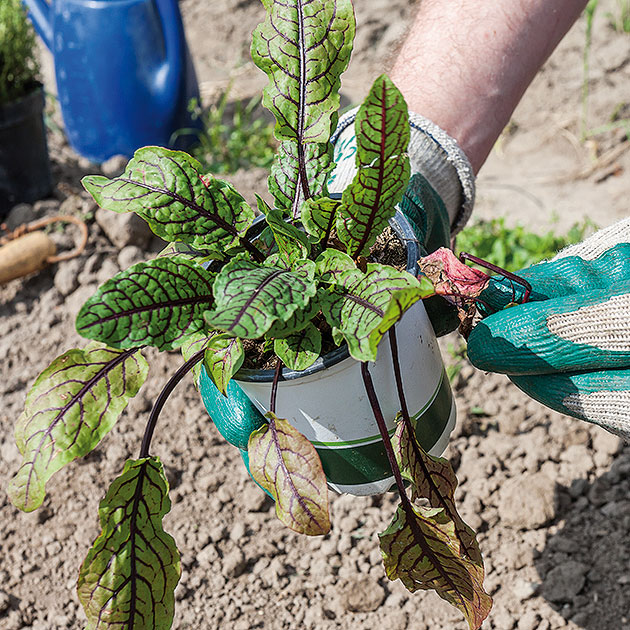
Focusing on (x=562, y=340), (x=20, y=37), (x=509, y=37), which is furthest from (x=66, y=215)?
(x=562, y=340)

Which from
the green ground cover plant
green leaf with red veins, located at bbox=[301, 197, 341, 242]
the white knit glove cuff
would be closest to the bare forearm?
the white knit glove cuff

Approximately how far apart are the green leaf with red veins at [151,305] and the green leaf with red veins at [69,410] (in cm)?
11

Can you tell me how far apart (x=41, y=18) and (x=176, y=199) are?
2330mm

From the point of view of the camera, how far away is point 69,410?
0.89 metres

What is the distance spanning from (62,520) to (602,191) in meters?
1.93

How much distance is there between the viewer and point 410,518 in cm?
95

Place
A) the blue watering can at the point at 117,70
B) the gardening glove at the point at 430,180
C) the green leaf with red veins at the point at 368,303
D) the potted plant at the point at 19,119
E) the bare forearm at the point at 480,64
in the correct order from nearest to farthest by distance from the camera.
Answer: the green leaf with red veins at the point at 368,303 < the gardening glove at the point at 430,180 < the bare forearm at the point at 480,64 < the potted plant at the point at 19,119 < the blue watering can at the point at 117,70

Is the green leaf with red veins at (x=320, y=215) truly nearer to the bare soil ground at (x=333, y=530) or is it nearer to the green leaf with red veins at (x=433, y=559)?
the green leaf with red veins at (x=433, y=559)

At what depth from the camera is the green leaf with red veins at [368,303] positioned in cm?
73

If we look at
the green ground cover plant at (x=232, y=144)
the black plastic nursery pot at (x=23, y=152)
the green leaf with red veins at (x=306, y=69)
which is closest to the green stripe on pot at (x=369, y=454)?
the green leaf with red veins at (x=306, y=69)

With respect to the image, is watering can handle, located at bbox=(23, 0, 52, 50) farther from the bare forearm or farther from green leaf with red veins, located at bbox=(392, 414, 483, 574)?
green leaf with red veins, located at bbox=(392, 414, 483, 574)

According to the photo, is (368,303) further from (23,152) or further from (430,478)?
(23,152)

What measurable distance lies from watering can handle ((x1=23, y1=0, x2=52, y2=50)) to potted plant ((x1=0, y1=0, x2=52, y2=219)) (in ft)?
0.69

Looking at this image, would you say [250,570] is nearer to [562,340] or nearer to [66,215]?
[562,340]
